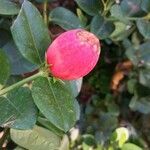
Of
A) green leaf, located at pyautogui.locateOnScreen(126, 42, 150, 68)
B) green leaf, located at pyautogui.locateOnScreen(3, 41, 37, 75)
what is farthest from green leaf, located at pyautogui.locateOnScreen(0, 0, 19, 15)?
green leaf, located at pyautogui.locateOnScreen(126, 42, 150, 68)

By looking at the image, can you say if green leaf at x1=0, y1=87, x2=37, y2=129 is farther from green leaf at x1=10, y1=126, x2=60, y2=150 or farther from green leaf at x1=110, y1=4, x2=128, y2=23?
green leaf at x1=110, y1=4, x2=128, y2=23

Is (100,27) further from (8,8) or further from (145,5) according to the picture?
(8,8)

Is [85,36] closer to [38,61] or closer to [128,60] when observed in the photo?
[38,61]

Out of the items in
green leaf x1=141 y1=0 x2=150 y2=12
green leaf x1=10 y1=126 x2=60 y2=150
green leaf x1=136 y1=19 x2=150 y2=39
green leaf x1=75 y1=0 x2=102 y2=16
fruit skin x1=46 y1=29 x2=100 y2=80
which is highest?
fruit skin x1=46 y1=29 x2=100 y2=80

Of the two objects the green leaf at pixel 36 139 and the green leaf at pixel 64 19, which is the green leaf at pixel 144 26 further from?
the green leaf at pixel 36 139

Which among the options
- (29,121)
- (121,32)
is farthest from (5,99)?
(121,32)

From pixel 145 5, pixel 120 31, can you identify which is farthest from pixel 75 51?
pixel 120 31

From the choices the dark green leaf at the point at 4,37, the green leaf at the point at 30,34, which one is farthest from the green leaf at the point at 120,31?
the green leaf at the point at 30,34
